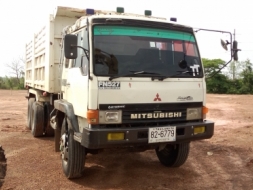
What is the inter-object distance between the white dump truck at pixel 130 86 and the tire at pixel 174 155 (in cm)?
84

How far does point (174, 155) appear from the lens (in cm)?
543

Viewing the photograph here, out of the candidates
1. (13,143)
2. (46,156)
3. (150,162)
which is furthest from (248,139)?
(13,143)

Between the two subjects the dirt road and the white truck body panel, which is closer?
the white truck body panel

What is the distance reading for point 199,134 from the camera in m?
4.46

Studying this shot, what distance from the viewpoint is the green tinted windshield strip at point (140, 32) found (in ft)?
13.6

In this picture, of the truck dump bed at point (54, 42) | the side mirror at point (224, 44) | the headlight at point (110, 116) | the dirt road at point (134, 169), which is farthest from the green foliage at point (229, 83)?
the headlight at point (110, 116)

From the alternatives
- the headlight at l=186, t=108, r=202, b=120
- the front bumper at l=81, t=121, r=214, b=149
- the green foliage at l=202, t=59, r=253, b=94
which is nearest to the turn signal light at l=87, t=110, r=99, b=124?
the front bumper at l=81, t=121, r=214, b=149

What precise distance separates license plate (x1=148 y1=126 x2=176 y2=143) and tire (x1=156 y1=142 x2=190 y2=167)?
1090 millimetres

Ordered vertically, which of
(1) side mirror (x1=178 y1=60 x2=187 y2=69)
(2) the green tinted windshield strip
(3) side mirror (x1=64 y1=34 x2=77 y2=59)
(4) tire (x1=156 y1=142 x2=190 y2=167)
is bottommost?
(4) tire (x1=156 y1=142 x2=190 y2=167)

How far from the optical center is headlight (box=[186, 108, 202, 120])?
448 cm

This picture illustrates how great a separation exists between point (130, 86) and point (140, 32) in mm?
811

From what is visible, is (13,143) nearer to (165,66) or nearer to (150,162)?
(150,162)

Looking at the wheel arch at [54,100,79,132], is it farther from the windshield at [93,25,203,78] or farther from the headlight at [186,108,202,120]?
the headlight at [186,108,202,120]

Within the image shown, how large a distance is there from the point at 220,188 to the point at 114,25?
8.93 feet
